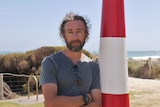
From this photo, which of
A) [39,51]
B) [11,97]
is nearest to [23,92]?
[11,97]

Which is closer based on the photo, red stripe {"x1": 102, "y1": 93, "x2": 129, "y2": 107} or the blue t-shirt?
the blue t-shirt

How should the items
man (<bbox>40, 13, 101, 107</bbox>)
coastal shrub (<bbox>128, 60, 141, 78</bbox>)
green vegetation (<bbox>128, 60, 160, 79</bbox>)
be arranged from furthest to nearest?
coastal shrub (<bbox>128, 60, 141, 78</bbox>)
green vegetation (<bbox>128, 60, 160, 79</bbox>)
man (<bbox>40, 13, 101, 107</bbox>)

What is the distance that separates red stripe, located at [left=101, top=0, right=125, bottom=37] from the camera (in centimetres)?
231

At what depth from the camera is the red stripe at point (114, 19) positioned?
231 centimetres

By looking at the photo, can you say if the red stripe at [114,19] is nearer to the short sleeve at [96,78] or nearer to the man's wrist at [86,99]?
the short sleeve at [96,78]

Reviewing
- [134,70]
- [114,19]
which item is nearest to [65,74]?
[114,19]

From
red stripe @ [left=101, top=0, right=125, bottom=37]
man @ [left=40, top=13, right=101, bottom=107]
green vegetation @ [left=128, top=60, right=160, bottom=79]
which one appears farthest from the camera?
green vegetation @ [left=128, top=60, right=160, bottom=79]

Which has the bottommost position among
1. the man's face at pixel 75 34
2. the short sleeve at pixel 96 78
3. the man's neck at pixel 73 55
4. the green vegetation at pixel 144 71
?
the green vegetation at pixel 144 71

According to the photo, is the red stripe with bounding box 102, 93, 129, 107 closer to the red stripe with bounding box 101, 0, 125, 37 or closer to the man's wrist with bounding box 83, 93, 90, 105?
the man's wrist with bounding box 83, 93, 90, 105

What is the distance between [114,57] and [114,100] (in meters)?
0.31

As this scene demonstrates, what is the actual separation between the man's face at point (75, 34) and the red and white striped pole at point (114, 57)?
226mm

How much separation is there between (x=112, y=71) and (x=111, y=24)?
0.33m

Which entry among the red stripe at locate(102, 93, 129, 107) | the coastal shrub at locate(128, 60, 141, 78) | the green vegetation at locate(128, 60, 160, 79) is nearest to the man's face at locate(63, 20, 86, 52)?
the red stripe at locate(102, 93, 129, 107)

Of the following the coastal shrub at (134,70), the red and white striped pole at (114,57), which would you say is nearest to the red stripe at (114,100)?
the red and white striped pole at (114,57)
